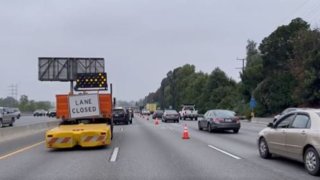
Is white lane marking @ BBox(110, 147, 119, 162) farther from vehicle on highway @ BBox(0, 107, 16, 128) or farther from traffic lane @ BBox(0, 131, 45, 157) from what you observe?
vehicle on highway @ BBox(0, 107, 16, 128)

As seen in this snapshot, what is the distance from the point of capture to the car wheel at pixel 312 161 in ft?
38.6

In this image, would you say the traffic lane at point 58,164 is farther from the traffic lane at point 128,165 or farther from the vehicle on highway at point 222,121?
the vehicle on highway at point 222,121

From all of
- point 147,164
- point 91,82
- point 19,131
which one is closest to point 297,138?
point 147,164

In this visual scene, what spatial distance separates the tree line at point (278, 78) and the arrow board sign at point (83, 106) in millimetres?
34086

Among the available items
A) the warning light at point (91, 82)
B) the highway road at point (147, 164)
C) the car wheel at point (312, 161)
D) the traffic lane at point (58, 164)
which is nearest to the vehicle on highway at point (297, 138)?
the car wheel at point (312, 161)

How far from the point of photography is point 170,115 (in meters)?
55.1

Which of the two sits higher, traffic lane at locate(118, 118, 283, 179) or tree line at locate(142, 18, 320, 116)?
tree line at locate(142, 18, 320, 116)

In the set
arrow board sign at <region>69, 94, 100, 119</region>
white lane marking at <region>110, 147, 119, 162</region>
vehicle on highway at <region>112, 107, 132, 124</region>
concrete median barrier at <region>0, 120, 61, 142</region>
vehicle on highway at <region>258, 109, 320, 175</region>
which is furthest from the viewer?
vehicle on highway at <region>112, 107, 132, 124</region>

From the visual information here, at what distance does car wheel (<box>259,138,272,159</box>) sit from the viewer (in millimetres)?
15196

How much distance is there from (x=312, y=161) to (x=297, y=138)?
991 mm

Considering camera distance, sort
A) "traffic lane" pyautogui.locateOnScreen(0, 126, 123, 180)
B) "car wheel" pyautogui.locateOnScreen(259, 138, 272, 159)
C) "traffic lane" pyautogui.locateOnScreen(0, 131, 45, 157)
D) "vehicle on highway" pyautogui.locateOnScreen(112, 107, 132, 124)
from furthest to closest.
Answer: "vehicle on highway" pyautogui.locateOnScreen(112, 107, 132, 124) → "traffic lane" pyautogui.locateOnScreen(0, 131, 45, 157) → "car wheel" pyautogui.locateOnScreen(259, 138, 272, 159) → "traffic lane" pyautogui.locateOnScreen(0, 126, 123, 180)

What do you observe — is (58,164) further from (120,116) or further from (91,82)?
(120,116)

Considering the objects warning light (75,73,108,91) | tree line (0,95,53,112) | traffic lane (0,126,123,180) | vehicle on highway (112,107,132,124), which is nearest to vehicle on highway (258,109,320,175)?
traffic lane (0,126,123,180)

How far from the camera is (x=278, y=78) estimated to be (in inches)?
2512
